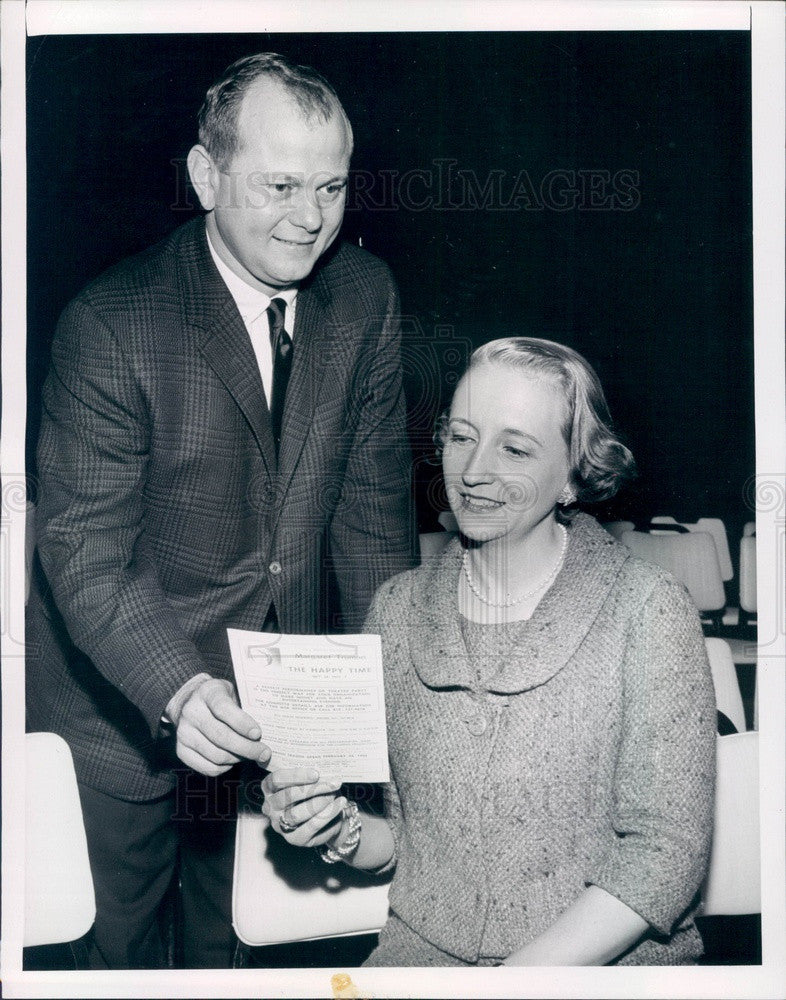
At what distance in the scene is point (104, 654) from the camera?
1729 mm

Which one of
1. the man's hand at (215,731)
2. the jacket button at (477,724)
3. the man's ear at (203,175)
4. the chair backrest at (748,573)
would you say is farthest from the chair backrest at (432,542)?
the man's ear at (203,175)

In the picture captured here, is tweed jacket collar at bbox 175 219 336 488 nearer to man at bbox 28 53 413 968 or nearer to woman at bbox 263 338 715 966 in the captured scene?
man at bbox 28 53 413 968

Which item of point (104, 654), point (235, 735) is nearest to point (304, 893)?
point (235, 735)

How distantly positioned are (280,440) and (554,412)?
0.52 metres

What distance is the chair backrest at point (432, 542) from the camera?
5.61ft

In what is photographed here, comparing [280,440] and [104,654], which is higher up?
[280,440]

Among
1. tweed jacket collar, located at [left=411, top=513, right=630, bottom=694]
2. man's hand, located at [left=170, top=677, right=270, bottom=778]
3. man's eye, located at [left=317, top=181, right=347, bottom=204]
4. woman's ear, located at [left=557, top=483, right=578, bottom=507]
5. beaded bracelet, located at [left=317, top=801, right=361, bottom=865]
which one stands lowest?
beaded bracelet, located at [left=317, top=801, right=361, bottom=865]

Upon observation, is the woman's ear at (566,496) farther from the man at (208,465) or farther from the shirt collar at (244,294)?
the shirt collar at (244,294)

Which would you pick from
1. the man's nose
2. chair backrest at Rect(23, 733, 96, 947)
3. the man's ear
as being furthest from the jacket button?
the man's ear

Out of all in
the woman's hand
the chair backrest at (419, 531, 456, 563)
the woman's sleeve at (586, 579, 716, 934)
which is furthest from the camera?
the chair backrest at (419, 531, 456, 563)

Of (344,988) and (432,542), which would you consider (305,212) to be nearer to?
(432,542)

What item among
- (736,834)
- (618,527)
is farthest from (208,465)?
(736,834)

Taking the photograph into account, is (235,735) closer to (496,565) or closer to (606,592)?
(496,565)

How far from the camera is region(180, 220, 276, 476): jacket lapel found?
5.68 ft
